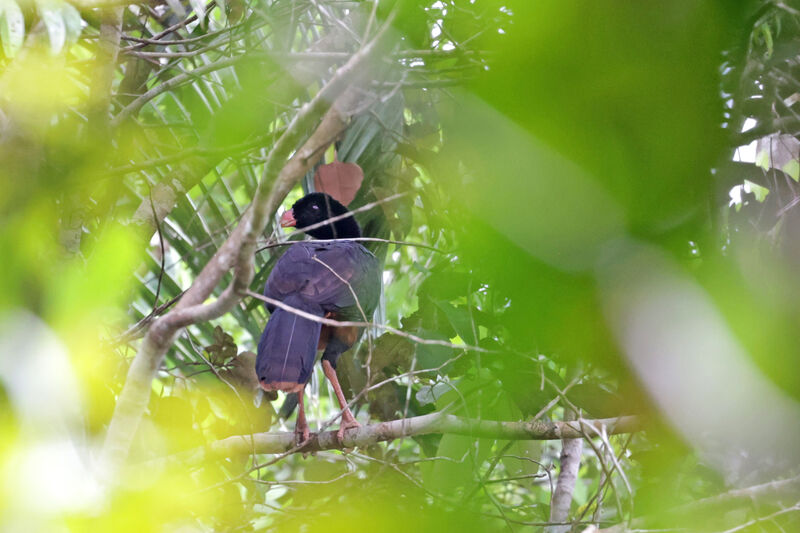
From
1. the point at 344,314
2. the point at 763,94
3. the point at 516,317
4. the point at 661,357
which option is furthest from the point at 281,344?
the point at 763,94

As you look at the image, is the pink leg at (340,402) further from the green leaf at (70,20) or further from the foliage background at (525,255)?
the green leaf at (70,20)

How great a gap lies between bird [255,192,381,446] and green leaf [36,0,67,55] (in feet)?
5.18

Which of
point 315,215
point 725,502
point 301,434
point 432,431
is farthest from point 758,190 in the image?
point 315,215

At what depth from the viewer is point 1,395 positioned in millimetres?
819

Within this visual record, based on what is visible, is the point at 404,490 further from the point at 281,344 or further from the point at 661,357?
the point at 661,357

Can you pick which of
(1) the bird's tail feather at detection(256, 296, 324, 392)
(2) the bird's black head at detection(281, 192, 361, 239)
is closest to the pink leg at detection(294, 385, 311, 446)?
(1) the bird's tail feather at detection(256, 296, 324, 392)

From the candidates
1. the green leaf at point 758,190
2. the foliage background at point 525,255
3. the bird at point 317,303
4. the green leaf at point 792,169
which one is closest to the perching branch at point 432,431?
the foliage background at point 525,255

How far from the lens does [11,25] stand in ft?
4.77

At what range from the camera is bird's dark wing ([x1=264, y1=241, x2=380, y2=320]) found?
332 centimetres

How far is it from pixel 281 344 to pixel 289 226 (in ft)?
5.08

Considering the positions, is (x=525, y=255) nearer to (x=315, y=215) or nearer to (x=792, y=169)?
(x=792, y=169)

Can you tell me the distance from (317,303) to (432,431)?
101 cm

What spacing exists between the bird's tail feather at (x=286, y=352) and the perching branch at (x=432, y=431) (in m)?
0.24

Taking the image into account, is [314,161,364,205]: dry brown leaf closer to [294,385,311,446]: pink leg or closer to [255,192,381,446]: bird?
[255,192,381,446]: bird
